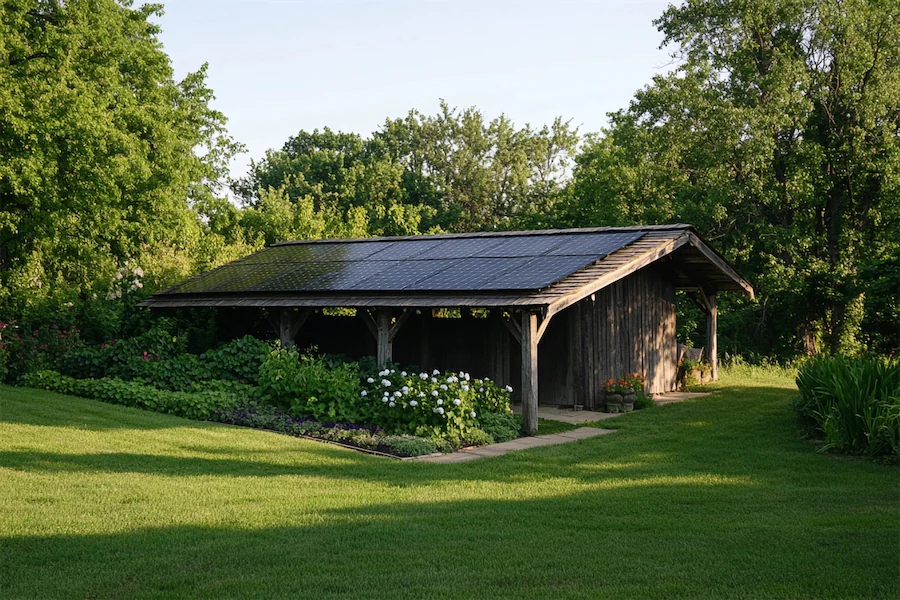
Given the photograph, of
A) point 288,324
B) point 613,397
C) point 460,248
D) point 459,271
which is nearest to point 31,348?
point 288,324

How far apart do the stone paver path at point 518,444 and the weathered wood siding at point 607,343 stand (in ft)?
9.54

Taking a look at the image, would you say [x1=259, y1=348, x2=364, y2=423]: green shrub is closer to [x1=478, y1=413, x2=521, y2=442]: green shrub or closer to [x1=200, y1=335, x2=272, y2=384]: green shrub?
[x1=200, y1=335, x2=272, y2=384]: green shrub

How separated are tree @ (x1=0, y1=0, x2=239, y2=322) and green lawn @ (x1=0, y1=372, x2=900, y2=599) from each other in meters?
7.58

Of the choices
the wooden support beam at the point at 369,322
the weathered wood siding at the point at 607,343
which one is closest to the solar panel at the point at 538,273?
the weathered wood siding at the point at 607,343

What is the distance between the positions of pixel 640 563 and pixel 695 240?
42.4 feet

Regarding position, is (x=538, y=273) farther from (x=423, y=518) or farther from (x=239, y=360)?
(x=423, y=518)

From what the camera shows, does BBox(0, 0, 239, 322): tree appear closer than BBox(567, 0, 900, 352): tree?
Yes

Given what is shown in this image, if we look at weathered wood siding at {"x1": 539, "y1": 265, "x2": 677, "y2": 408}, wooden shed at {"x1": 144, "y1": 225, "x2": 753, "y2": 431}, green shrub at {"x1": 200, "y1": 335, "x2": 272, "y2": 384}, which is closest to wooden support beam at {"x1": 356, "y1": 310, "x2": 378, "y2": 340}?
wooden shed at {"x1": 144, "y1": 225, "x2": 753, "y2": 431}

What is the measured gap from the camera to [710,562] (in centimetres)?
691

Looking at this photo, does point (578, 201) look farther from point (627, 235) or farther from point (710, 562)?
point (710, 562)

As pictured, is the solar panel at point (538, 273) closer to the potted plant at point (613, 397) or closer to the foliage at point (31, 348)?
the potted plant at point (613, 397)

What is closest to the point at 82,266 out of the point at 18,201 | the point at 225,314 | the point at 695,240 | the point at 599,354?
the point at 18,201

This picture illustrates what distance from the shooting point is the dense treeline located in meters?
20.2

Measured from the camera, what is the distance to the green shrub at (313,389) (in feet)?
48.0
